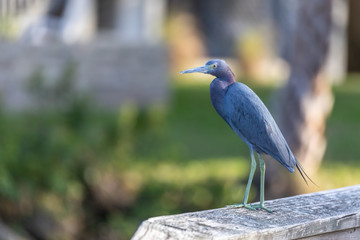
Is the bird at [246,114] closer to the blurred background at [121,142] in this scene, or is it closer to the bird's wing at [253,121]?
the bird's wing at [253,121]

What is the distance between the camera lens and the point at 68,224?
6.30 meters

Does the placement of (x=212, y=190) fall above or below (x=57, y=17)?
below

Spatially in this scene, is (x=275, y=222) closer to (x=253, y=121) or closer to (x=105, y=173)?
(x=253, y=121)

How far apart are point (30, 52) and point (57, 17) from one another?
9.90ft

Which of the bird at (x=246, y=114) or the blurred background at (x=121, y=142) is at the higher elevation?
the bird at (x=246, y=114)

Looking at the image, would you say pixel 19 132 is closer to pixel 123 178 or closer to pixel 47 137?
pixel 47 137

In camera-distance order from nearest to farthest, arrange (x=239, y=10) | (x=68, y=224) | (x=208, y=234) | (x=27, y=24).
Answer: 1. (x=208, y=234)
2. (x=68, y=224)
3. (x=27, y=24)
4. (x=239, y=10)

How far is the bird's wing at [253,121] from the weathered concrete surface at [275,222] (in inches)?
7.8

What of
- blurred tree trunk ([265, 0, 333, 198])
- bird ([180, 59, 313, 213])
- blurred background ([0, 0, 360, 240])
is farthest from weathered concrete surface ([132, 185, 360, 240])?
blurred tree trunk ([265, 0, 333, 198])

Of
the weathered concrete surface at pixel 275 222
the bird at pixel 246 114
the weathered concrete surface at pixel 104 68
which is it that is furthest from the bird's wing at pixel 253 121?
the weathered concrete surface at pixel 104 68

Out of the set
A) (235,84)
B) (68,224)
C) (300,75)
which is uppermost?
(235,84)

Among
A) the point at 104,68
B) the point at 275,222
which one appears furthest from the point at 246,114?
the point at 104,68

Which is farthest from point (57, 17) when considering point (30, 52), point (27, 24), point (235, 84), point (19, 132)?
point (235, 84)

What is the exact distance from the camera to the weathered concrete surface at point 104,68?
1163 centimetres
